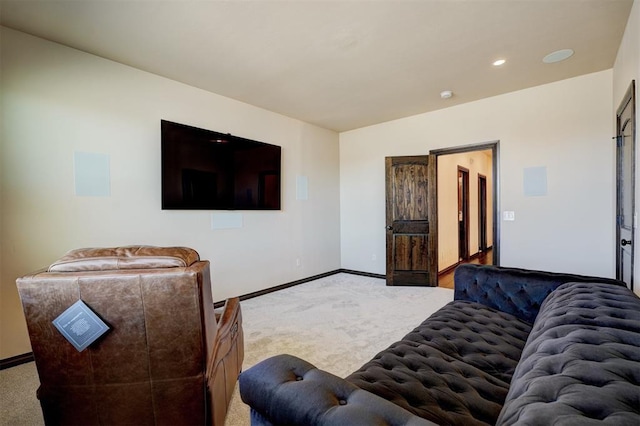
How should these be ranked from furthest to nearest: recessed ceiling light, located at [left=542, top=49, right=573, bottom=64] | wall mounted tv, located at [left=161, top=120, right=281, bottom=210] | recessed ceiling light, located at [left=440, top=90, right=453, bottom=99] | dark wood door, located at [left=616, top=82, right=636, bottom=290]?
recessed ceiling light, located at [left=440, top=90, right=453, bottom=99], wall mounted tv, located at [left=161, top=120, right=281, bottom=210], recessed ceiling light, located at [left=542, top=49, right=573, bottom=64], dark wood door, located at [left=616, top=82, right=636, bottom=290]

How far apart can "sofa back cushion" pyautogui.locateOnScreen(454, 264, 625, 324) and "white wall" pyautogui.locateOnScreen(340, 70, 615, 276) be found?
6.14ft

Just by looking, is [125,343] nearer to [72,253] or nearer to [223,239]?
[72,253]

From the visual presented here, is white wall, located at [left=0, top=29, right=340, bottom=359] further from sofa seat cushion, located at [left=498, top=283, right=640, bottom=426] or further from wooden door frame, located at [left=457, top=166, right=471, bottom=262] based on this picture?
wooden door frame, located at [left=457, top=166, right=471, bottom=262]

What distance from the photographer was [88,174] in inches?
111

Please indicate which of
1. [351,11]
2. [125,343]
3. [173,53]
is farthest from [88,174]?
[351,11]

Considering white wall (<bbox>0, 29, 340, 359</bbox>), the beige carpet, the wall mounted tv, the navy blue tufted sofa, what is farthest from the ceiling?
the beige carpet

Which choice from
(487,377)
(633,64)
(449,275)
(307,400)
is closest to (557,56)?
(633,64)

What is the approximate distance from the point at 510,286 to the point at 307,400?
6.79ft

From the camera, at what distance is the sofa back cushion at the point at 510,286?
2057mm

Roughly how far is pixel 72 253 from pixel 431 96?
4.22 m

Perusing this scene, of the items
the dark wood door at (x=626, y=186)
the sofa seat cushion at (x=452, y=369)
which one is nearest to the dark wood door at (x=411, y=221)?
the dark wood door at (x=626, y=186)

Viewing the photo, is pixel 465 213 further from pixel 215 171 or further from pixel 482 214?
pixel 215 171

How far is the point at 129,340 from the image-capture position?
1.26 metres

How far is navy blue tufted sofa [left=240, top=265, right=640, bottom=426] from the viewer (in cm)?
68
